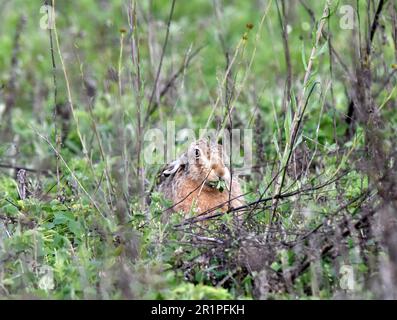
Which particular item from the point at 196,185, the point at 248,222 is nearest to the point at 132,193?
the point at 196,185

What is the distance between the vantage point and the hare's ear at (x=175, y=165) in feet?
17.0

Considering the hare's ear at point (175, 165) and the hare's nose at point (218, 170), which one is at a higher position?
the hare's ear at point (175, 165)

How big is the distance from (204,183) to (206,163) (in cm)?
12

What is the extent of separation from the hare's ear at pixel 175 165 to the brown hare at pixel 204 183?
4 centimetres

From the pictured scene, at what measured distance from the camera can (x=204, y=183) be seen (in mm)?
4941

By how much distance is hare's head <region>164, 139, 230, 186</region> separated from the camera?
4.91 metres

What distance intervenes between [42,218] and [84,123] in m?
2.74

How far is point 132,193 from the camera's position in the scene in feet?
16.5

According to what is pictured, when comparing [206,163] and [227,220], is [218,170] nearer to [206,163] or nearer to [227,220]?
[206,163]

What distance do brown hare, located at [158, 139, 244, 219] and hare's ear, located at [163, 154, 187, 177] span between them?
0.12 feet

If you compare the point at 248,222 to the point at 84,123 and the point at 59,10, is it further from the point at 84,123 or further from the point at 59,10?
the point at 59,10

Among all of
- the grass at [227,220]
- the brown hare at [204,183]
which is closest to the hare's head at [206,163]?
the brown hare at [204,183]

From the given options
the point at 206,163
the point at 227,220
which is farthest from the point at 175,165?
the point at 227,220

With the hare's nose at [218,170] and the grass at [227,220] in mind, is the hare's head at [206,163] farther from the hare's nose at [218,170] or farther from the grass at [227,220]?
the grass at [227,220]
